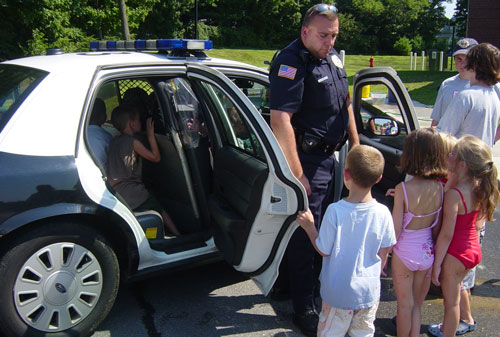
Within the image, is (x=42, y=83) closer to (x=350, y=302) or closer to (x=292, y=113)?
(x=292, y=113)

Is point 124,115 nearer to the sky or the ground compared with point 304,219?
nearer to the sky

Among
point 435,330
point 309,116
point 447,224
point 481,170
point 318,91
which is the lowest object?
point 435,330

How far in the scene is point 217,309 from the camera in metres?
3.22

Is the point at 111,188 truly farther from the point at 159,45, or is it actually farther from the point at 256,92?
the point at 256,92

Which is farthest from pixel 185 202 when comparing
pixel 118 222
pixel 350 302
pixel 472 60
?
pixel 472 60

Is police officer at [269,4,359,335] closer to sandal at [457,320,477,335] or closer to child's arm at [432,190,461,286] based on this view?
child's arm at [432,190,461,286]

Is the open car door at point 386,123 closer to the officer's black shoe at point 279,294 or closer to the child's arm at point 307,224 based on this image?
the child's arm at point 307,224

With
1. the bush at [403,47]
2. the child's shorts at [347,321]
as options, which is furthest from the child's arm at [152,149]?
the bush at [403,47]

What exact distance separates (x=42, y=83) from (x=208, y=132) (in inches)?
49.6

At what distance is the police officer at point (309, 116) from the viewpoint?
2762 millimetres

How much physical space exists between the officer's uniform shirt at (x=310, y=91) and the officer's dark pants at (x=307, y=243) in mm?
162

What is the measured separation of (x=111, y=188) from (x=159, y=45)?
3.99 ft

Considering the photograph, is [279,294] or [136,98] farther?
[136,98]

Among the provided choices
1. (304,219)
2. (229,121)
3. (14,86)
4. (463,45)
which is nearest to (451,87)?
(463,45)
